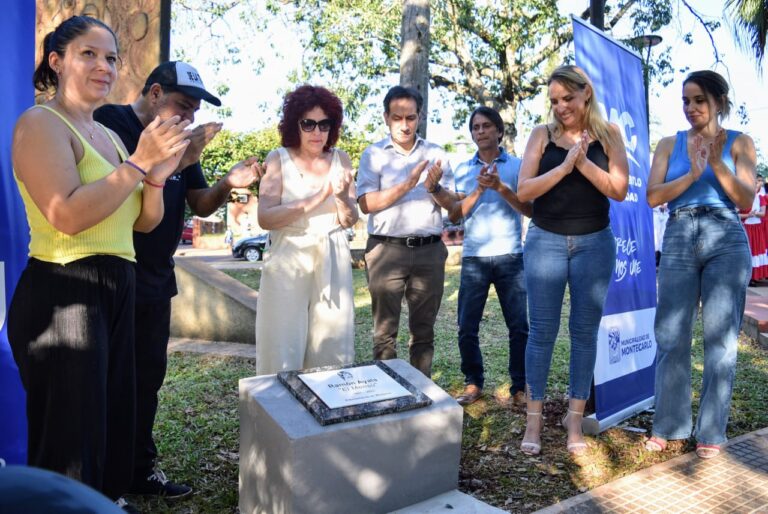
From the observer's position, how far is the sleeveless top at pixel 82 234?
2.16 metres

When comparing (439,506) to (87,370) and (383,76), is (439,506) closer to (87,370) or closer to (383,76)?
(87,370)

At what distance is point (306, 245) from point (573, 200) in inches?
59.9

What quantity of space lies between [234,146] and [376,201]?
2317 centimetres

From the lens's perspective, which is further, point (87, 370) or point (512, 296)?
point (512, 296)

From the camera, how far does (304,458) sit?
236 cm

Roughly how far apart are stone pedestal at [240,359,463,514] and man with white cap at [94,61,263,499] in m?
0.54

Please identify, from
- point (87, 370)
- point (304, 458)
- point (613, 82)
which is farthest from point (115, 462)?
point (613, 82)

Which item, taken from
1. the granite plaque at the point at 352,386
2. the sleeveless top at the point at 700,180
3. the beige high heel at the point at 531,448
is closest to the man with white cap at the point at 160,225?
the granite plaque at the point at 352,386

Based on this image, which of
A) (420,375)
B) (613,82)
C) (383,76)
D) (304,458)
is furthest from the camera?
(383,76)

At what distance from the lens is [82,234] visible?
2191 millimetres

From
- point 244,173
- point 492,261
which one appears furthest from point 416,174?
point 492,261

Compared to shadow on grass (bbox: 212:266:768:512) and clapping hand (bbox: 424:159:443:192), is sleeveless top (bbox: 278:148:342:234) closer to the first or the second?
clapping hand (bbox: 424:159:443:192)

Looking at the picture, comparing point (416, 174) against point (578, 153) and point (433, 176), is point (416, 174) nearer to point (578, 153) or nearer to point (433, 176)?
point (433, 176)

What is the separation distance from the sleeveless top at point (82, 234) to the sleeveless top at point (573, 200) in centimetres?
230
